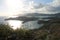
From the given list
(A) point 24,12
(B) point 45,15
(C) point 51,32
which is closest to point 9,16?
(A) point 24,12

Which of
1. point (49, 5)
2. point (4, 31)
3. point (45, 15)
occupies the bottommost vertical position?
point (4, 31)

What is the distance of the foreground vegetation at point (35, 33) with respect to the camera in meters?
2.02

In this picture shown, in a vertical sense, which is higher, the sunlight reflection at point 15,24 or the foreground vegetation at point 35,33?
the sunlight reflection at point 15,24

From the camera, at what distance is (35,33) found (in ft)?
6.70

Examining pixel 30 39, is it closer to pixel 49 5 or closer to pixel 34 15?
pixel 34 15

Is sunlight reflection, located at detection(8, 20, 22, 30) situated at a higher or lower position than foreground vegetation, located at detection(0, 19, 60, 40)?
higher

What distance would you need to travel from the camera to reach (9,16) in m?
2.13

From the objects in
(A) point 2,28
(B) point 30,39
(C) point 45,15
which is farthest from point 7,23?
(C) point 45,15

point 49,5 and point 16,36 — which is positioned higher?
point 49,5

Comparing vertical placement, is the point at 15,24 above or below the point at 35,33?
above

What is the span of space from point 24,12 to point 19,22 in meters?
0.18

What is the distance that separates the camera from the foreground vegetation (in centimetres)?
202

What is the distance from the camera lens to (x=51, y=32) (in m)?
2.03

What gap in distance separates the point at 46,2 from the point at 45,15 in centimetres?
21
